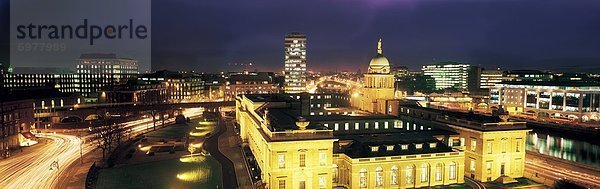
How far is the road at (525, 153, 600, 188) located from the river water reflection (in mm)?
15886

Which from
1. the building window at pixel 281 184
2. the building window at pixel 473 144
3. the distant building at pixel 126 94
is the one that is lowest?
the building window at pixel 281 184

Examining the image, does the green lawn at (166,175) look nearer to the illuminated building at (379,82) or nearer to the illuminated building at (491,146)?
the illuminated building at (491,146)

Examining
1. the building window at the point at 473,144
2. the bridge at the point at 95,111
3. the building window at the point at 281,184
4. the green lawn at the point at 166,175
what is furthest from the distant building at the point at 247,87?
the building window at the point at 281,184

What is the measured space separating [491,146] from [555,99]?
9775cm

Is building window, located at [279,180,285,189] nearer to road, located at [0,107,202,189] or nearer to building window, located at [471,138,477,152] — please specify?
road, located at [0,107,202,189]

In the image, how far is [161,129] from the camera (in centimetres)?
10006

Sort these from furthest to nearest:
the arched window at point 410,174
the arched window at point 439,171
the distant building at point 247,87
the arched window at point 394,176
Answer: the distant building at point 247,87
the arched window at point 439,171
the arched window at point 410,174
the arched window at point 394,176

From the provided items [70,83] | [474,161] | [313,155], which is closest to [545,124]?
[474,161]

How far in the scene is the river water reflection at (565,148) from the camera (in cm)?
8138

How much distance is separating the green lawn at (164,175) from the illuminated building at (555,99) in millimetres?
118140

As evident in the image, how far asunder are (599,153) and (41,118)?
410 feet

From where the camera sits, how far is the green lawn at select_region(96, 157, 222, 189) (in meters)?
51.8

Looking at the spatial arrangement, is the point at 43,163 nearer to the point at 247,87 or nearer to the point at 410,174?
the point at 410,174

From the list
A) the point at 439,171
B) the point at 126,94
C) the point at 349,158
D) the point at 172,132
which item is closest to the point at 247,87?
the point at 126,94
